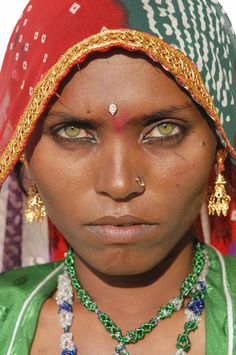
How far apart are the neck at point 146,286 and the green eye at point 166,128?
0.36 metres

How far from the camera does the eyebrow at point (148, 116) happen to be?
172 centimetres

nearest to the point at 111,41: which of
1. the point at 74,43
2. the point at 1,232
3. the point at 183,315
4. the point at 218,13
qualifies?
the point at 74,43

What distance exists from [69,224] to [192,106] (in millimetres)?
392

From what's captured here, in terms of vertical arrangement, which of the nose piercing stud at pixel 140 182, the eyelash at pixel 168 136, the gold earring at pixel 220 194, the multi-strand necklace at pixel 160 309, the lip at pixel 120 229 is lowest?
the multi-strand necklace at pixel 160 309

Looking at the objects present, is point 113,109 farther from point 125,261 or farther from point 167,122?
point 125,261

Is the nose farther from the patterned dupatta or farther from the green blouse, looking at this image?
the green blouse

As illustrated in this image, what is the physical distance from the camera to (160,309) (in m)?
2.01

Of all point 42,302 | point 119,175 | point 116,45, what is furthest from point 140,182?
point 42,302

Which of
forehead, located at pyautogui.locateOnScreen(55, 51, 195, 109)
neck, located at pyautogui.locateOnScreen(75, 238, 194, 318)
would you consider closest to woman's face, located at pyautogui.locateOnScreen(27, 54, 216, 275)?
forehead, located at pyautogui.locateOnScreen(55, 51, 195, 109)

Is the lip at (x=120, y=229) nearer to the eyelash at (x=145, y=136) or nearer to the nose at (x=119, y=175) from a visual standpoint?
the nose at (x=119, y=175)

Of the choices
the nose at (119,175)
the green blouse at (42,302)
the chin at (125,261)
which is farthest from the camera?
the green blouse at (42,302)

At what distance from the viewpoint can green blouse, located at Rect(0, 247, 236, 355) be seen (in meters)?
1.91

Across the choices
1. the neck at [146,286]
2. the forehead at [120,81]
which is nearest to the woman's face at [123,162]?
the forehead at [120,81]

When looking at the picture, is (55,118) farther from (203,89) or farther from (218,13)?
(218,13)
